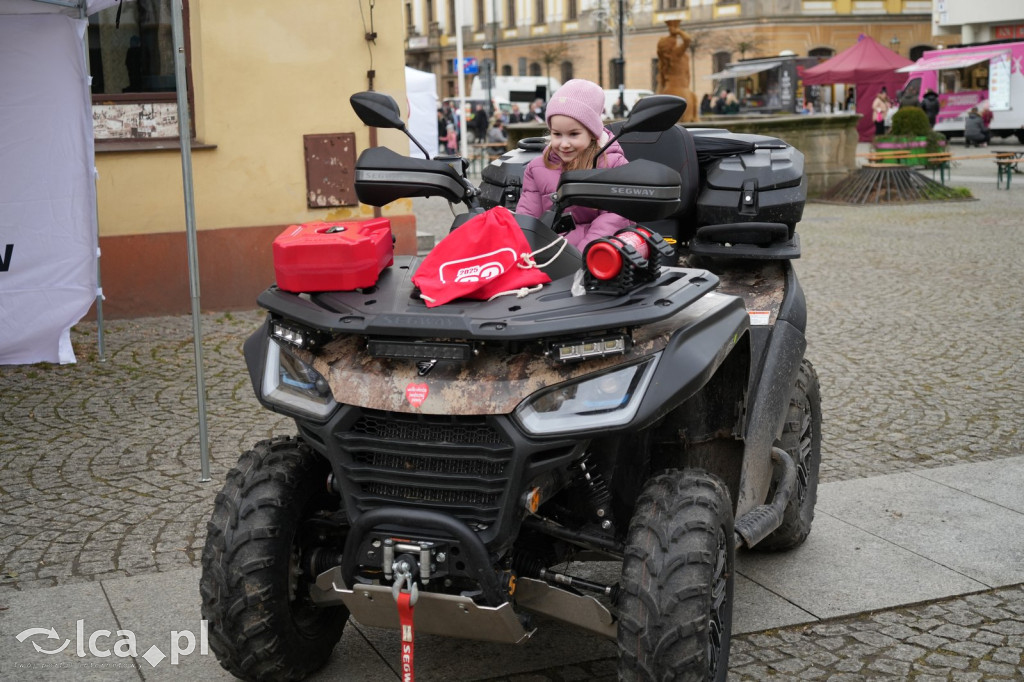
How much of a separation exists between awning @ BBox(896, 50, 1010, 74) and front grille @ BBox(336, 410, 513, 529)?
127 feet

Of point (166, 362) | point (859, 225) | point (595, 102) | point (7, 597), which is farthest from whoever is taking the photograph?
point (859, 225)

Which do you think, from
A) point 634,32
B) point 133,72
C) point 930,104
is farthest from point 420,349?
point 634,32

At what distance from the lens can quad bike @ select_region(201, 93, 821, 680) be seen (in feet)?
9.91

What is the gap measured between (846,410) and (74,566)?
4.24 meters

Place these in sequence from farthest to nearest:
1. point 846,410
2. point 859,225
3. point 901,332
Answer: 1. point 859,225
2. point 901,332
3. point 846,410

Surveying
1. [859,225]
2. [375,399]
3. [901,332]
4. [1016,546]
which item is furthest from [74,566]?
[859,225]

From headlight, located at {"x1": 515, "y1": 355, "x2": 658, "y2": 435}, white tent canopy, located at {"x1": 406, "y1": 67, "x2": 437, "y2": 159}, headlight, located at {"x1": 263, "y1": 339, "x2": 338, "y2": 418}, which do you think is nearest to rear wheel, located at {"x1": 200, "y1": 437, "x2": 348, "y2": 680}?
headlight, located at {"x1": 263, "y1": 339, "x2": 338, "y2": 418}

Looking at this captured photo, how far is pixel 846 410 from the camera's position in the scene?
7082mm

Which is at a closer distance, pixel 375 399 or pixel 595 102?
pixel 375 399

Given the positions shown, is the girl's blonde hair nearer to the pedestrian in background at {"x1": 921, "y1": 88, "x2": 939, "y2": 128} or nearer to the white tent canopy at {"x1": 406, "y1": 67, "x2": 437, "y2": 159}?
the white tent canopy at {"x1": 406, "y1": 67, "x2": 437, "y2": 159}

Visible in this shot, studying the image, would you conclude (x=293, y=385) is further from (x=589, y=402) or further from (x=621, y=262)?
(x=621, y=262)

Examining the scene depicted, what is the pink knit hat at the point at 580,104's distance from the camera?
3.74m

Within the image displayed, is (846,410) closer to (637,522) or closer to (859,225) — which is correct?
(637,522)

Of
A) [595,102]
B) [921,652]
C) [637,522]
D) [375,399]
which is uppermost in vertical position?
[595,102]
